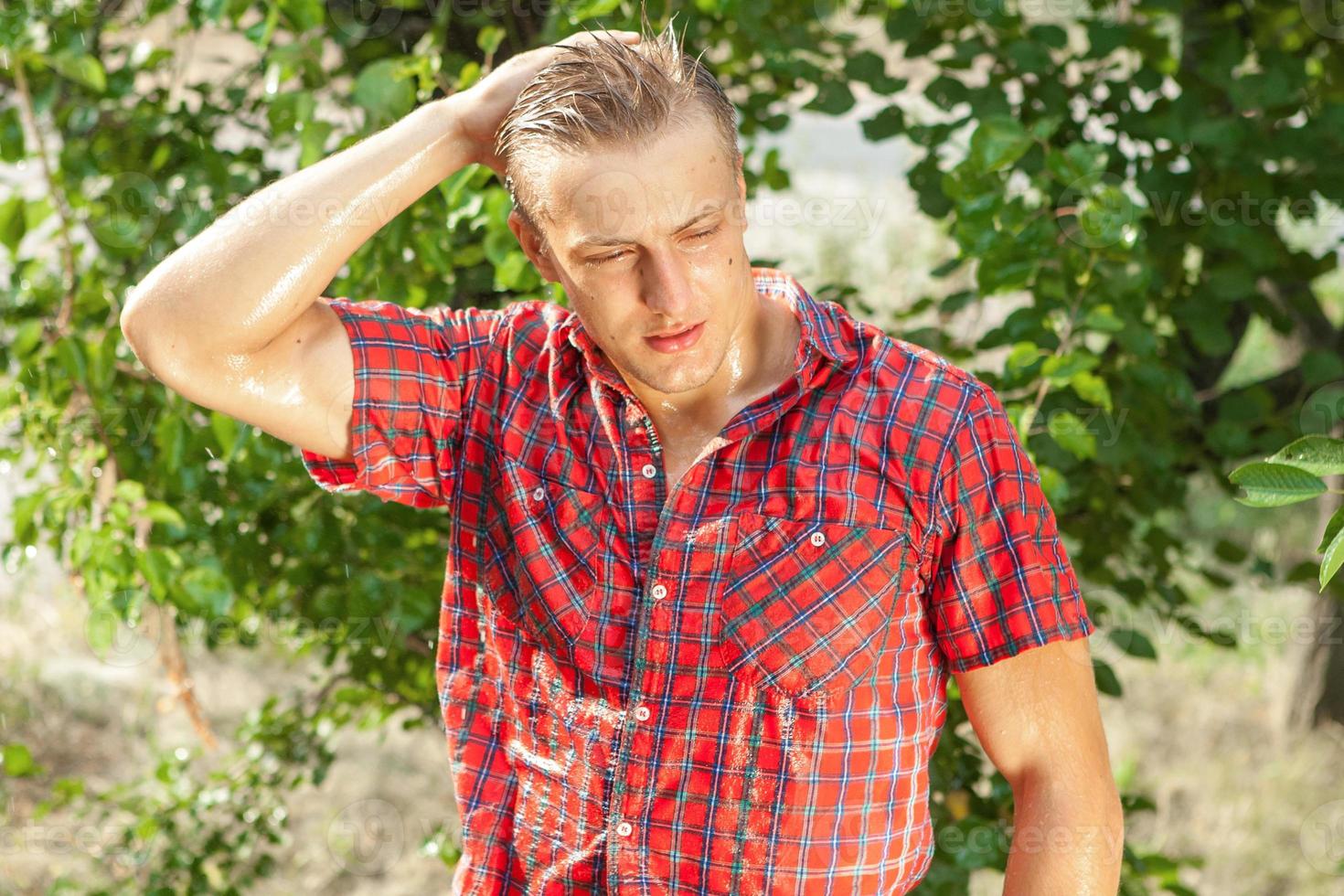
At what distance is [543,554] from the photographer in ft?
5.10

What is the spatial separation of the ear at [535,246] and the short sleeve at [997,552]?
506 millimetres

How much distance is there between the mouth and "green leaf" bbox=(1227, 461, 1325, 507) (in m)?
0.56

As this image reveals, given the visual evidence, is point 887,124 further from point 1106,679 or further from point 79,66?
point 79,66

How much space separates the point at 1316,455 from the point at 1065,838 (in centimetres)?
49

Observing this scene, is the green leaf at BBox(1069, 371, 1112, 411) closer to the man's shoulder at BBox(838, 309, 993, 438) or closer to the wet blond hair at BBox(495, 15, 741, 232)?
the man's shoulder at BBox(838, 309, 993, 438)

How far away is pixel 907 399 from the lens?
1.44 metres

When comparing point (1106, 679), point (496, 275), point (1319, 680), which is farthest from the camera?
point (1319, 680)

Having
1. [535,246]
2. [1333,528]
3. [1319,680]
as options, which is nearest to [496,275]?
[535,246]

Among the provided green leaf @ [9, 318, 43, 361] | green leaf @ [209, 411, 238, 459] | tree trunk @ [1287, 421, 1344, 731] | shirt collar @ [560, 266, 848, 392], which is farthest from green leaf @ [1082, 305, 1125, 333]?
tree trunk @ [1287, 421, 1344, 731]

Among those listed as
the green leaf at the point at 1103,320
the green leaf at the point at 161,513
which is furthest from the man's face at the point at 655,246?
the green leaf at the point at 161,513

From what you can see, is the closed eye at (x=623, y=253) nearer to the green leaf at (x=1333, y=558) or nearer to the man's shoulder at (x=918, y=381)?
the man's shoulder at (x=918, y=381)

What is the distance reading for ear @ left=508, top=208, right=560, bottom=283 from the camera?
1.56 metres

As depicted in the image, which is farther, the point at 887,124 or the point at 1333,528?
the point at 887,124

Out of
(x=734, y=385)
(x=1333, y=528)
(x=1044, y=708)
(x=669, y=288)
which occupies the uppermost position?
(x=669, y=288)
